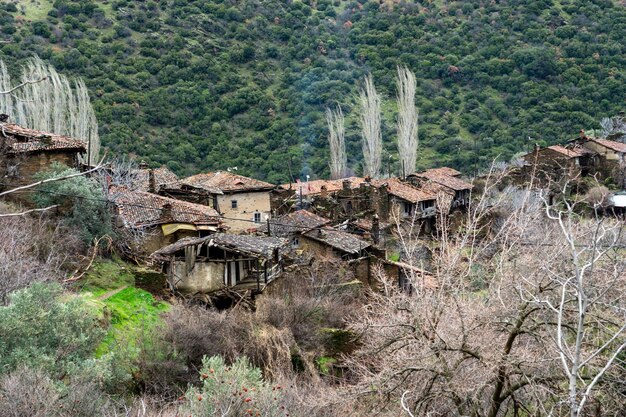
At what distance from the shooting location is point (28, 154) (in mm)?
25328

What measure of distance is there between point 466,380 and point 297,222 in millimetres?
20302

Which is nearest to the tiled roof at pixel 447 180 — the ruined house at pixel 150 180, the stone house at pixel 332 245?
the ruined house at pixel 150 180

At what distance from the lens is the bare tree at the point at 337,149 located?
59.6 metres

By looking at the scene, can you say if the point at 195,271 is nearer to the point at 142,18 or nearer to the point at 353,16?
the point at 142,18

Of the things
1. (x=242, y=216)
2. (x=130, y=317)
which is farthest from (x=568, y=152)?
(x=130, y=317)

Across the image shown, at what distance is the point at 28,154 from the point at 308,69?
49533 mm

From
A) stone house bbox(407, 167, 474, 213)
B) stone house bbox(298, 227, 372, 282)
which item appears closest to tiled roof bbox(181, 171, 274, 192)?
stone house bbox(298, 227, 372, 282)

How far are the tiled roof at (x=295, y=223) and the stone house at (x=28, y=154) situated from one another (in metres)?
8.60

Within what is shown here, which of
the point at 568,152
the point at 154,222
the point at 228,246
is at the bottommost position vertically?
the point at 568,152

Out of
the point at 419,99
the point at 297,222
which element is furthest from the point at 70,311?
the point at 419,99

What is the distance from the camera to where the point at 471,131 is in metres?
64.3

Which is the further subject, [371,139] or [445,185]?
[371,139]

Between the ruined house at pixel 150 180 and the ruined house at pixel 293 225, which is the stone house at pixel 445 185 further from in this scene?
the ruined house at pixel 150 180

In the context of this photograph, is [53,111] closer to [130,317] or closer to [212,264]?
[212,264]
